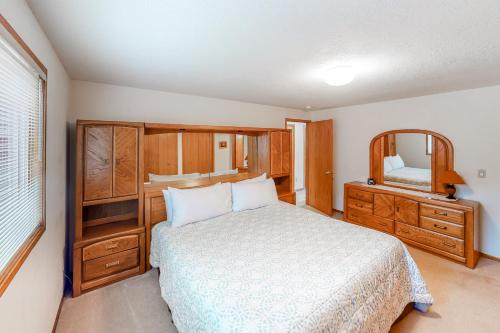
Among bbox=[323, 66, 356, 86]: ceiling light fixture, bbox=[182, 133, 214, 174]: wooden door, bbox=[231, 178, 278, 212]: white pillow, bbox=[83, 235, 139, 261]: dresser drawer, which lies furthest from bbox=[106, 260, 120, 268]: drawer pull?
bbox=[323, 66, 356, 86]: ceiling light fixture

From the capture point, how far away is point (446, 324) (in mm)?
1862

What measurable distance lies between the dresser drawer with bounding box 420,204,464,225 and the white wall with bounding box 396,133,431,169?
0.74 meters

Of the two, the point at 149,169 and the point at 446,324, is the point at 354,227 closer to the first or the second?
the point at 446,324

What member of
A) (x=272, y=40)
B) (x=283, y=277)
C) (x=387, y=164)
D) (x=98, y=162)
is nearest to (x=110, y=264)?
(x=98, y=162)

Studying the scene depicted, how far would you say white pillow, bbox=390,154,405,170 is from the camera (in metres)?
3.73

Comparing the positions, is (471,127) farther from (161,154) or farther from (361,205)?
(161,154)

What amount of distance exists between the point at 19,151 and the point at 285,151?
127 inches

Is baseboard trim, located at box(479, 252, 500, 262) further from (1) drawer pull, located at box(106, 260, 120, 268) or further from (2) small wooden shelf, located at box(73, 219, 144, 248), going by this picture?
(1) drawer pull, located at box(106, 260, 120, 268)

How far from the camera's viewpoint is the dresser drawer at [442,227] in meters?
2.76

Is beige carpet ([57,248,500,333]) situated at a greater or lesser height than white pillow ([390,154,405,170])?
lesser

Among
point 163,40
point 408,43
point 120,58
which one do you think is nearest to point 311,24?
point 408,43

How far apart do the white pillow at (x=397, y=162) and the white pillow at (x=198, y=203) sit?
288 cm

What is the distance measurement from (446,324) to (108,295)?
3009 mm

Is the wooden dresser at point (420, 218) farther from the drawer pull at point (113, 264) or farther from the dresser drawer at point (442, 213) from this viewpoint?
the drawer pull at point (113, 264)
